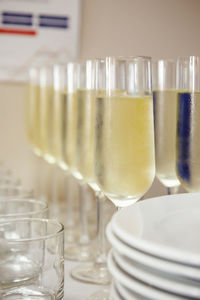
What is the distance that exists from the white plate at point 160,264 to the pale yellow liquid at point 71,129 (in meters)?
0.78

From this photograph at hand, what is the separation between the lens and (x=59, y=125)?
1.45 meters

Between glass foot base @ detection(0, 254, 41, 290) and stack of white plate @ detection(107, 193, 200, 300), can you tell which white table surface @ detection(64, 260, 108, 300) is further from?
stack of white plate @ detection(107, 193, 200, 300)

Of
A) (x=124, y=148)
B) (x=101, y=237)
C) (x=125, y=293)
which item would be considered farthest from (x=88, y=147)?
(x=125, y=293)

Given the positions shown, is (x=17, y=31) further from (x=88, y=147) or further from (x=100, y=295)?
(x=100, y=295)

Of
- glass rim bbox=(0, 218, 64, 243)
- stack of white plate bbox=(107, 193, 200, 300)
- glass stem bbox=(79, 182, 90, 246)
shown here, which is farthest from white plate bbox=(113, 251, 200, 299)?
glass stem bbox=(79, 182, 90, 246)

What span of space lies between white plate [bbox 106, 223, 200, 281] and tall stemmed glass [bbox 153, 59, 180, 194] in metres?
0.41

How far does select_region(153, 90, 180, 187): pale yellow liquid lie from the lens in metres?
0.90

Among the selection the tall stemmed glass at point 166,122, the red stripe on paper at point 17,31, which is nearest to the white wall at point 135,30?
the red stripe on paper at point 17,31

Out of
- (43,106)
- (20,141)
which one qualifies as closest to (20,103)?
(20,141)

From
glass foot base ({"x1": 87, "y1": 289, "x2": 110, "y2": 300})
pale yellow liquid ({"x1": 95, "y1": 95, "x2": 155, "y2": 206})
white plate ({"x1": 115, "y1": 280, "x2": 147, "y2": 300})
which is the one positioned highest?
pale yellow liquid ({"x1": 95, "y1": 95, "x2": 155, "y2": 206})

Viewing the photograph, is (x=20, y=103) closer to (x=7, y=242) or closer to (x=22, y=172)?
(x=22, y=172)

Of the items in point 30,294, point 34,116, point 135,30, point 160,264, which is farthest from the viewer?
point 135,30

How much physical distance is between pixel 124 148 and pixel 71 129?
0.51m

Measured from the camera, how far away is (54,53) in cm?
237
